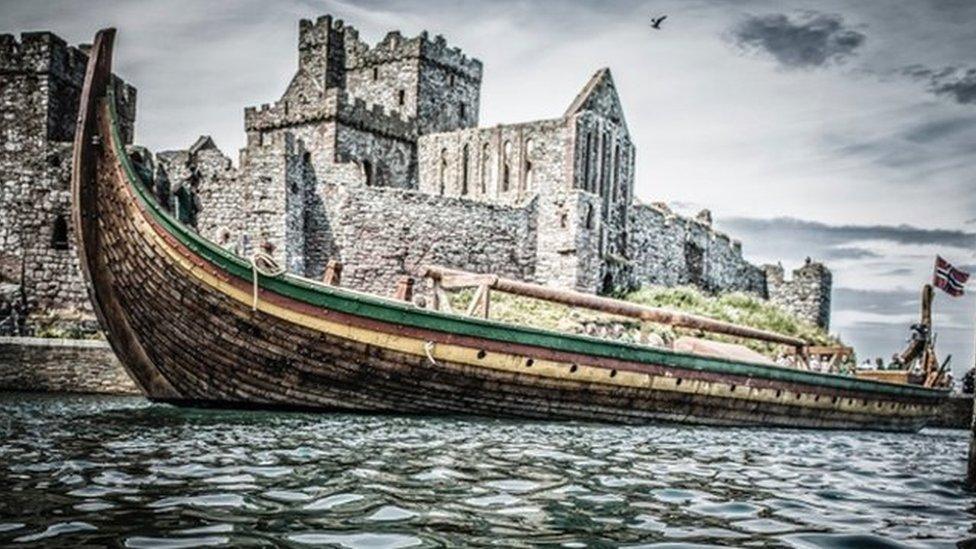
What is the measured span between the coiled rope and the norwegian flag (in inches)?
673

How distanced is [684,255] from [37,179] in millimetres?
24338

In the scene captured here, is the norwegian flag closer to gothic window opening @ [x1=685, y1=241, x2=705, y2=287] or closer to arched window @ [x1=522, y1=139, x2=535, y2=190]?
arched window @ [x1=522, y1=139, x2=535, y2=190]

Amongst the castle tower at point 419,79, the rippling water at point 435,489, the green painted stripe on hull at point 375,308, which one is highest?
the castle tower at point 419,79

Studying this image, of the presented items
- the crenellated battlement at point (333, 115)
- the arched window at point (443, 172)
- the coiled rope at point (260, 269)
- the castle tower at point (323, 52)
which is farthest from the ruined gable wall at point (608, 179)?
the coiled rope at point (260, 269)

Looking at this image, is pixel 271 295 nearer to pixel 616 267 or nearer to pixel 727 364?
pixel 727 364

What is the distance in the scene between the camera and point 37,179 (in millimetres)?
24500

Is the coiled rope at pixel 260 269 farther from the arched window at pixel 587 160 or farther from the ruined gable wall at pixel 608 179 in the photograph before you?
the arched window at pixel 587 160

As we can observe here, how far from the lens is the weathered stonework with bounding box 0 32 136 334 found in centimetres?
2384

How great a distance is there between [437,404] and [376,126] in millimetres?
21386

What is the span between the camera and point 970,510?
5.52 meters

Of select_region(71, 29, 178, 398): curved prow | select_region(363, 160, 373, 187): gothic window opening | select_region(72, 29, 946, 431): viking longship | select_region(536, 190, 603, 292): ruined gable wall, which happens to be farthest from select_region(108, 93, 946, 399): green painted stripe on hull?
select_region(363, 160, 373, 187): gothic window opening

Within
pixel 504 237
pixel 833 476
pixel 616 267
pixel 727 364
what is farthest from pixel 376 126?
pixel 833 476

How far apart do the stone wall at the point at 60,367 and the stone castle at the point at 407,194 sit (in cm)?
435

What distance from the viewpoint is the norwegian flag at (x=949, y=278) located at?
21.1 metres
